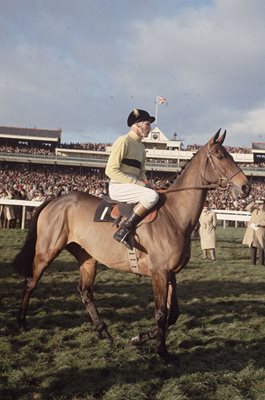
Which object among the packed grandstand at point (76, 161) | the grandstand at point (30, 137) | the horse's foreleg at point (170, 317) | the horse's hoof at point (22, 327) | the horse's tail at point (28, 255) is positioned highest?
the grandstand at point (30, 137)

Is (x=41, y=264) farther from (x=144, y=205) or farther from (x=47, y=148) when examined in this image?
(x=47, y=148)

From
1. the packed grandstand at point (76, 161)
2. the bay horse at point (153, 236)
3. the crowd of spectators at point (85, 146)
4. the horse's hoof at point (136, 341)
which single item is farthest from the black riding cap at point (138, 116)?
the crowd of spectators at point (85, 146)

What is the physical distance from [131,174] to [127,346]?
6.25 feet

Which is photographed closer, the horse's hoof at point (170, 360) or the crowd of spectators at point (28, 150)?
the horse's hoof at point (170, 360)

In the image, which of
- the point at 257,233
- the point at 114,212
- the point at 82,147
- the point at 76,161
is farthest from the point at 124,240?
the point at 82,147

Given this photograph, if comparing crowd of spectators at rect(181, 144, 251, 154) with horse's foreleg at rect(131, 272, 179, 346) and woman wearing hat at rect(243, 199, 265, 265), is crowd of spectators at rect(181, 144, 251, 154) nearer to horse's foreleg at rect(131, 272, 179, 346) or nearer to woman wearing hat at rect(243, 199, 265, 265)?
woman wearing hat at rect(243, 199, 265, 265)

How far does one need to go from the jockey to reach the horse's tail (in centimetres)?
131

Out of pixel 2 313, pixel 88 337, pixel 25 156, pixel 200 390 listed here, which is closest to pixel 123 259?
pixel 88 337

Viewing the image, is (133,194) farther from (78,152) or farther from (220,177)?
(78,152)

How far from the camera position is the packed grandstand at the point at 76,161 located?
1521 inches

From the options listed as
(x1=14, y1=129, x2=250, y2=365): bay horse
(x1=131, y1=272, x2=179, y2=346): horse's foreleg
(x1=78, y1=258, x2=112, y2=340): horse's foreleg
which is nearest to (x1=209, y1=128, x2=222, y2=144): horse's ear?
(x1=14, y1=129, x2=250, y2=365): bay horse

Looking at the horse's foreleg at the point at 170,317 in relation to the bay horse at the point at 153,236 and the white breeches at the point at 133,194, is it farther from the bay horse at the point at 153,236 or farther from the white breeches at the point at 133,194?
the white breeches at the point at 133,194

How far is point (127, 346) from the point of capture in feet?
13.9

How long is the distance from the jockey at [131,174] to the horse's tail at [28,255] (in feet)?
4.30
